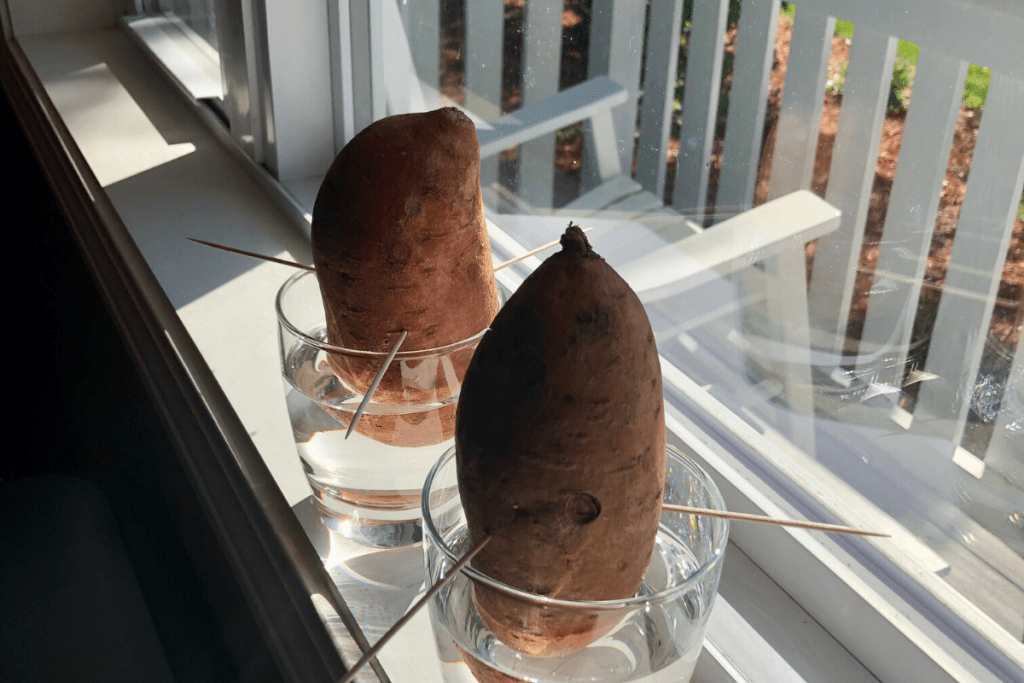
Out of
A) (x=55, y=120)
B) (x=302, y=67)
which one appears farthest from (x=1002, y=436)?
(x=55, y=120)

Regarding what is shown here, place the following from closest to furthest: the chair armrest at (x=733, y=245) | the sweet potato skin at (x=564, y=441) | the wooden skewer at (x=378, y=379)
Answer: the sweet potato skin at (x=564, y=441) < the wooden skewer at (x=378, y=379) < the chair armrest at (x=733, y=245)

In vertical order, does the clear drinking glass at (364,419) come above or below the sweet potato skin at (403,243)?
below

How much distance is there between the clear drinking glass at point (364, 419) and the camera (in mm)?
537

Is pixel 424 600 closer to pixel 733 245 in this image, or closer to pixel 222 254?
pixel 733 245

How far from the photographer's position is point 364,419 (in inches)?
21.9

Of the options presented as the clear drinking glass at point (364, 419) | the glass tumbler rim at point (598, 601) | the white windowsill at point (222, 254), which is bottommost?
the white windowsill at point (222, 254)

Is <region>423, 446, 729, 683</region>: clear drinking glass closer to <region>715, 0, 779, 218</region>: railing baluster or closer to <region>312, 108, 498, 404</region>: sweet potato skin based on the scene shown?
<region>312, 108, 498, 404</region>: sweet potato skin

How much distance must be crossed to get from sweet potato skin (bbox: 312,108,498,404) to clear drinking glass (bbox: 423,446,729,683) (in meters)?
0.09

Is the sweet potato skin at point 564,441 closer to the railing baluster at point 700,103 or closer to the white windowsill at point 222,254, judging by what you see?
the white windowsill at point 222,254

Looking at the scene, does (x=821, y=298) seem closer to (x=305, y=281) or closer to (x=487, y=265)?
(x=487, y=265)

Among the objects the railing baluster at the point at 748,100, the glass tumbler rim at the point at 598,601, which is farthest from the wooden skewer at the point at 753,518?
the railing baluster at the point at 748,100

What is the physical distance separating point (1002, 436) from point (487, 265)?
1.04 feet

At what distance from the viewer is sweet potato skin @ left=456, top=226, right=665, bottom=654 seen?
343mm

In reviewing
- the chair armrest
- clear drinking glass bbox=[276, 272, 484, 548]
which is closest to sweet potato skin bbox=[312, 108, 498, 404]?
clear drinking glass bbox=[276, 272, 484, 548]
